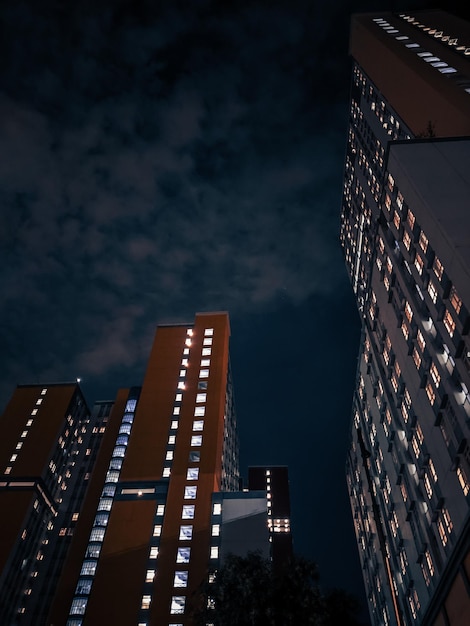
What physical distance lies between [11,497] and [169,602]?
55.7 meters

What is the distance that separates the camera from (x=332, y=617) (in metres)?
34.3

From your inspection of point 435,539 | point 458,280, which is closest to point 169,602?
point 435,539

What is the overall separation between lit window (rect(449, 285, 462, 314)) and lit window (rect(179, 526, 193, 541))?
4903 centimetres

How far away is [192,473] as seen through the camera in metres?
72.0

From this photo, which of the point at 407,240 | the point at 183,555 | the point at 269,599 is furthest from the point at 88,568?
the point at 407,240

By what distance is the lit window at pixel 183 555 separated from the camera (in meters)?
60.8

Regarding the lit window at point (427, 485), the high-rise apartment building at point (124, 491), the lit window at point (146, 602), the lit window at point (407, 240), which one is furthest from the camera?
the high-rise apartment building at point (124, 491)

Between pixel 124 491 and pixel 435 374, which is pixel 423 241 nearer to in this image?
pixel 435 374

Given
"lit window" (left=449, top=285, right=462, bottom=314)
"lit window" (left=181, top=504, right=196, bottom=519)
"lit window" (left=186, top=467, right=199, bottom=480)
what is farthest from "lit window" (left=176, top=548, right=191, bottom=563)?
"lit window" (left=449, top=285, right=462, bottom=314)

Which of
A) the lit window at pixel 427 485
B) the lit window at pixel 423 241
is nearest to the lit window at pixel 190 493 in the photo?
the lit window at pixel 427 485

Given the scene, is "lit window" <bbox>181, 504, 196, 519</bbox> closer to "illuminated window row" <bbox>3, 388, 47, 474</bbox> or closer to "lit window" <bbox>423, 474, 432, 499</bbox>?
"lit window" <bbox>423, 474, 432, 499</bbox>

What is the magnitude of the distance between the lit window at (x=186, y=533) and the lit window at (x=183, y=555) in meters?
1.58

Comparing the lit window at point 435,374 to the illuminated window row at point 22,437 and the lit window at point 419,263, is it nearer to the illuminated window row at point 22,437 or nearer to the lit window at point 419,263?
the lit window at point 419,263

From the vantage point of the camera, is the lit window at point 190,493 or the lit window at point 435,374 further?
the lit window at point 190,493
